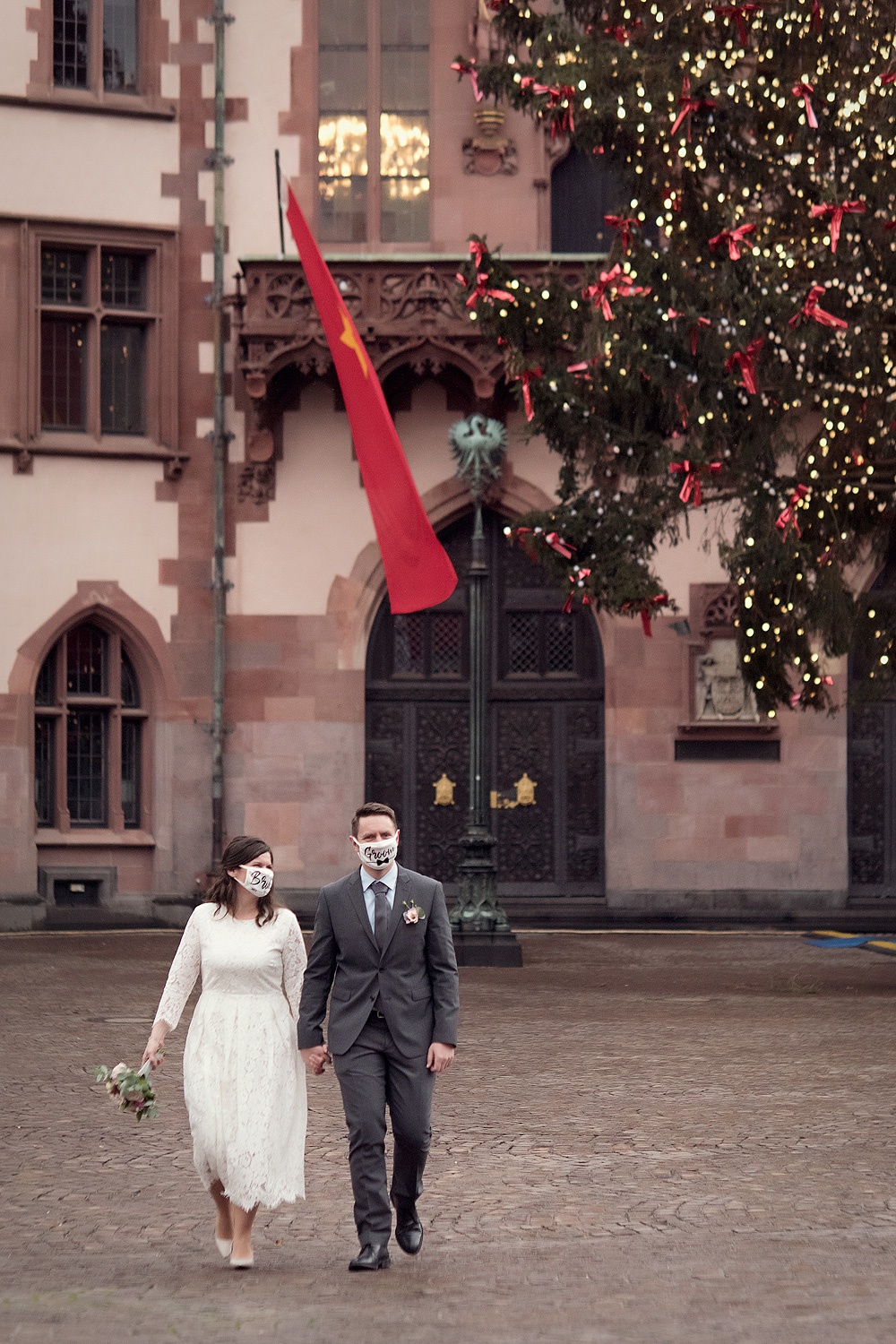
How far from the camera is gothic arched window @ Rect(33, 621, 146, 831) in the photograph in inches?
794

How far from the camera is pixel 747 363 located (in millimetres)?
13055

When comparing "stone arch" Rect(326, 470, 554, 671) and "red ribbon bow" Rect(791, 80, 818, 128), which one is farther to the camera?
"stone arch" Rect(326, 470, 554, 671)

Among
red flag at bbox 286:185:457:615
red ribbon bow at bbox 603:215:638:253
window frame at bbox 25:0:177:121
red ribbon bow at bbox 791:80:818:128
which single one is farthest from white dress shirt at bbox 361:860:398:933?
window frame at bbox 25:0:177:121

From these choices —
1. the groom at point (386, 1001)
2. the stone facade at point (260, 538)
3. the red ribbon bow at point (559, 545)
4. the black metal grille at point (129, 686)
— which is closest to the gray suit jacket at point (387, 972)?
the groom at point (386, 1001)

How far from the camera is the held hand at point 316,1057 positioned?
6141 millimetres

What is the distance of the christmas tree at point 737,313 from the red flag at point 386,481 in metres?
0.82

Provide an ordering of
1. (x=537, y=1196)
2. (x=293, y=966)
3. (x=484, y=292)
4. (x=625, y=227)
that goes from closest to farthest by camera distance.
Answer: (x=293, y=966) < (x=537, y=1196) < (x=625, y=227) < (x=484, y=292)

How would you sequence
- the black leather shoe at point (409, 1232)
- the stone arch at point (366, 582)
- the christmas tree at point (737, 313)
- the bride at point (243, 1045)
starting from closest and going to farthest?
the bride at point (243, 1045), the black leather shoe at point (409, 1232), the christmas tree at point (737, 313), the stone arch at point (366, 582)

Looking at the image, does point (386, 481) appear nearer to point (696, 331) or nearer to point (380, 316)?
point (696, 331)

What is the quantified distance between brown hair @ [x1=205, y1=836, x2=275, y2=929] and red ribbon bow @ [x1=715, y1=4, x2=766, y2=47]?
30.3ft

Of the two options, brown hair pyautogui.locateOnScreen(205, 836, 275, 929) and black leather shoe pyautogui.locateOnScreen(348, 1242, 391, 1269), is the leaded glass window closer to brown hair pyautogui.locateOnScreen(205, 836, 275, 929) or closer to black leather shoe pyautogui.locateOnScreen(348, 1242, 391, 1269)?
brown hair pyautogui.locateOnScreen(205, 836, 275, 929)

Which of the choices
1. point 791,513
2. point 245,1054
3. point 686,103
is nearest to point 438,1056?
point 245,1054

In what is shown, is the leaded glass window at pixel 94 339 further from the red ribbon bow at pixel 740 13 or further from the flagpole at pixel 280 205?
the red ribbon bow at pixel 740 13

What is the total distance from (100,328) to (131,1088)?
15336mm
